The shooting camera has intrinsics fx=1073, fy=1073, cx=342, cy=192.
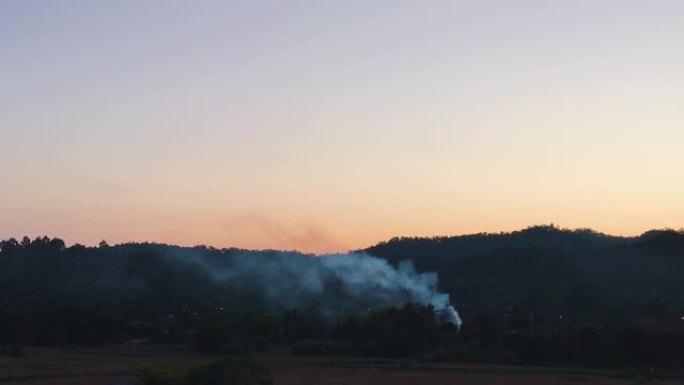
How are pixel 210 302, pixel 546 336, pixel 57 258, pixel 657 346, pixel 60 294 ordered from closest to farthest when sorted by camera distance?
pixel 657 346 < pixel 546 336 < pixel 210 302 < pixel 60 294 < pixel 57 258

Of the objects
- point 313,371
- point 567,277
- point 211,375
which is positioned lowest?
point 313,371

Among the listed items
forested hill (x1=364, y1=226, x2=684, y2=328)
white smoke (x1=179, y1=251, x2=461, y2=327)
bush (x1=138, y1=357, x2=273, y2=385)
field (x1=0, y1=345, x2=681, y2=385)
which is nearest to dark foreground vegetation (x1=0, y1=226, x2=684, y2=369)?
forested hill (x1=364, y1=226, x2=684, y2=328)

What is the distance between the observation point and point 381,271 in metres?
118

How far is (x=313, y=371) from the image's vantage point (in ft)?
205

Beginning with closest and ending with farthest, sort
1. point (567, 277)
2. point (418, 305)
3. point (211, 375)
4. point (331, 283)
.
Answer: point (211, 375)
point (418, 305)
point (567, 277)
point (331, 283)

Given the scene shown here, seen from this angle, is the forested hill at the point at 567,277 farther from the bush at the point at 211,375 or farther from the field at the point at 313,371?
the bush at the point at 211,375

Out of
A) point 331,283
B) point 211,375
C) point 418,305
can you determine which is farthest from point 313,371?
point 331,283

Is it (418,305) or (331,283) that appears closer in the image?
(418,305)

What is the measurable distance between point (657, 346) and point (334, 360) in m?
20.9

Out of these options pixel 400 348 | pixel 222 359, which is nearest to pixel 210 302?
pixel 400 348

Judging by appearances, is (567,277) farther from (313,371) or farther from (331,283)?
(313,371)

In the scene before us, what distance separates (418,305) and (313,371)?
23773 millimetres

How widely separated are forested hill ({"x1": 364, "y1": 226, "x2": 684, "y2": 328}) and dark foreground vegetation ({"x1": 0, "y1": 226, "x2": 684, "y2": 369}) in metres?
0.21

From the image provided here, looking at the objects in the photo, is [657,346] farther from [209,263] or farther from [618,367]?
[209,263]
